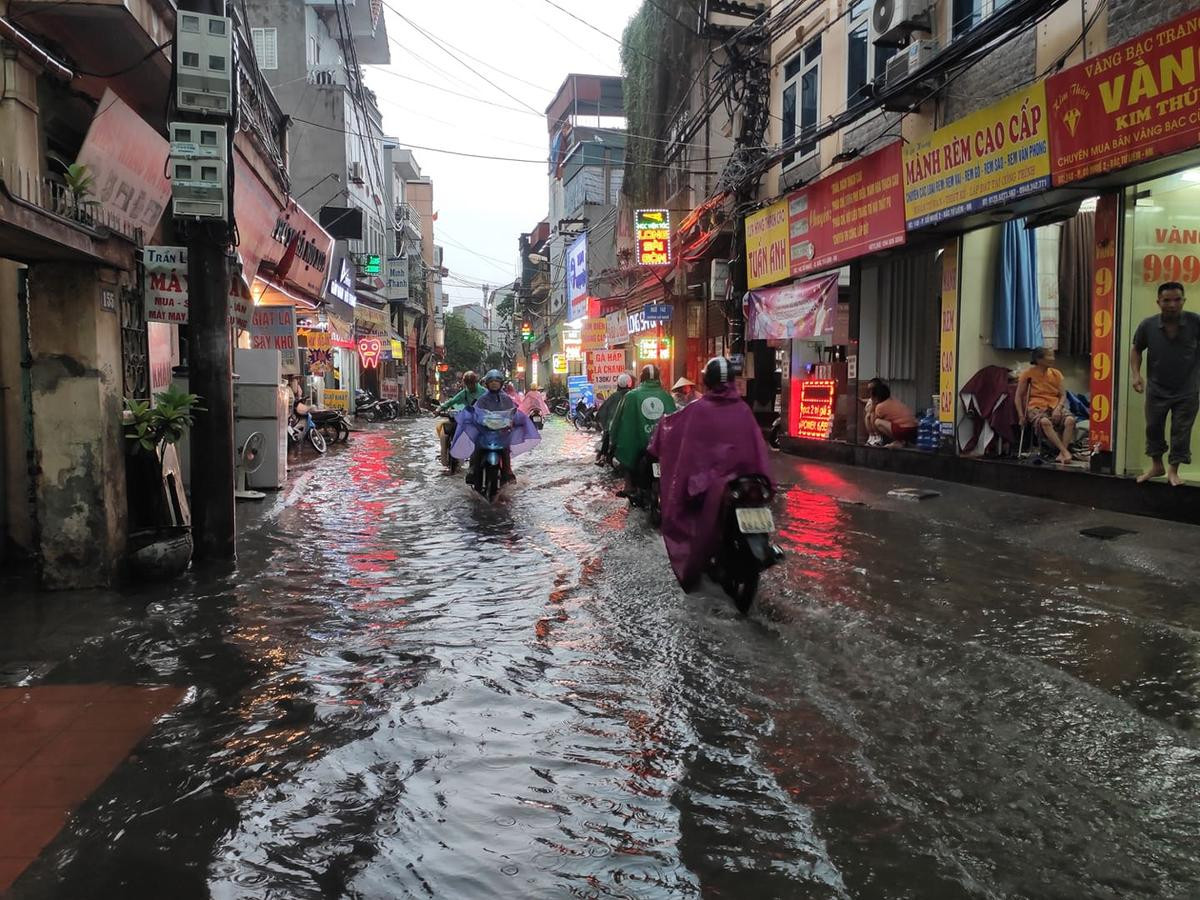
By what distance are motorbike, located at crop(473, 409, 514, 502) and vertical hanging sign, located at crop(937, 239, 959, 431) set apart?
Answer: 5938 mm

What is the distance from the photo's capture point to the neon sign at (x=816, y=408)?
16.5 metres

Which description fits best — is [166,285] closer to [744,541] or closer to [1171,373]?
[744,541]

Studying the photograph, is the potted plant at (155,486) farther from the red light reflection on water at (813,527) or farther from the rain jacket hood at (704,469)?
the red light reflection on water at (813,527)

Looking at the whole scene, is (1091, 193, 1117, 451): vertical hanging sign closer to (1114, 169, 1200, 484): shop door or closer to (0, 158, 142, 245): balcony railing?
(1114, 169, 1200, 484): shop door

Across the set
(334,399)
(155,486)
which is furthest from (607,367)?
(155,486)

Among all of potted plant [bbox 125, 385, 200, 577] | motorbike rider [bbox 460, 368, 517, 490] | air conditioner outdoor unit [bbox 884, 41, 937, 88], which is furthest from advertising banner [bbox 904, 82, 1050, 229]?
potted plant [bbox 125, 385, 200, 577]

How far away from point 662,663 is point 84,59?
8829 mm

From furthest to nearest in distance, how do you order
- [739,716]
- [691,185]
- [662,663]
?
[691,185]
[662,663]
[739,716]

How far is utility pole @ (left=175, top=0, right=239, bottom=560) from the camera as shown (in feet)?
24.1

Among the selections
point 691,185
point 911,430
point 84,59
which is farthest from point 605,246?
point 84,59

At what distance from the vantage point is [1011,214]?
11078 millimetres

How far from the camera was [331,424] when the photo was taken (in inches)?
879

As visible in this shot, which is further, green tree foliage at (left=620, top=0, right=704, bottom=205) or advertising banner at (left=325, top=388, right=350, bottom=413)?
advertising banner at (left=325, top=388, right=350, bottom=413)

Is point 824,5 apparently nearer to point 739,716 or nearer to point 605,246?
point 739,716
